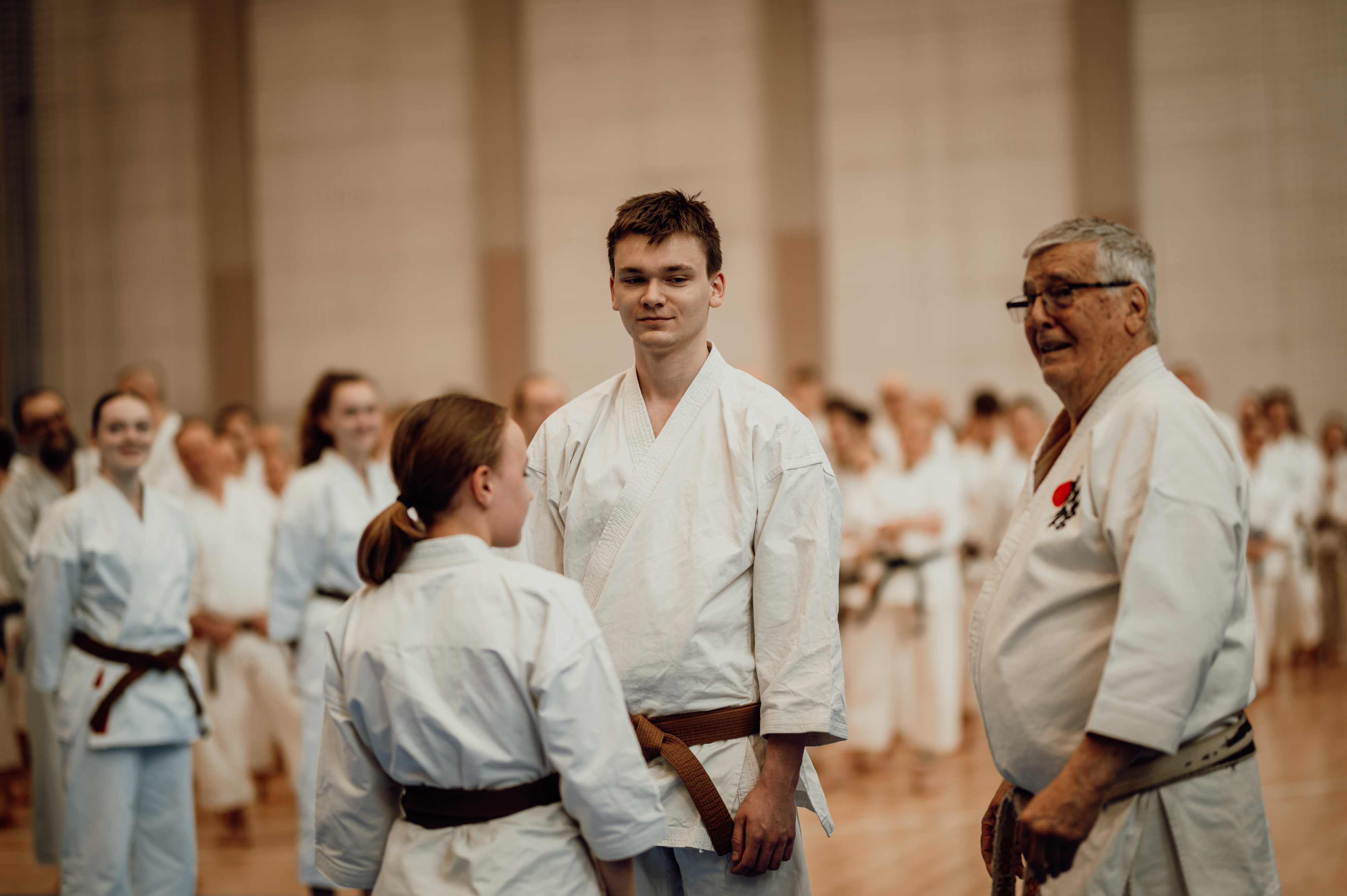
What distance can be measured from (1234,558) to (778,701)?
740mm

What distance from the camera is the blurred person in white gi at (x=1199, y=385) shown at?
250 inches

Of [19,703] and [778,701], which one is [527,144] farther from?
[778,701]

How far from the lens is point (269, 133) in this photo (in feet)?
32.7

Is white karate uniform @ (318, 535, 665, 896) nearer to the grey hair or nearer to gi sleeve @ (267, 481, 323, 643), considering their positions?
the grey hair

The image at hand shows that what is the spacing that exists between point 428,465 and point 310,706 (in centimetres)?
233

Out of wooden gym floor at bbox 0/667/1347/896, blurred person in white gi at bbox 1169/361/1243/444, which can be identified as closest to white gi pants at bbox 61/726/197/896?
wooden gym floor at bbox 0/667/1347/896

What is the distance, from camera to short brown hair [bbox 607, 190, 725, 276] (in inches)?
78.3

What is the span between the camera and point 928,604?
557 centimetres

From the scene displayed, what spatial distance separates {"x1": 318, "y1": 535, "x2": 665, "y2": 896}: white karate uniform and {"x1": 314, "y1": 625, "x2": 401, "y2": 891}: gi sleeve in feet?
0.16

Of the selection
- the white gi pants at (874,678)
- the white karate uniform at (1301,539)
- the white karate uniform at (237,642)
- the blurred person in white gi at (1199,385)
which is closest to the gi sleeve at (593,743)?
the white karate uniform at (237,642)

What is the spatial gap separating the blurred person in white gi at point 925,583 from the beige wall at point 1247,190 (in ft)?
13.7

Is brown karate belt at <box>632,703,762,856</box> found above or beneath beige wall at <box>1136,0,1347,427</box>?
beneath

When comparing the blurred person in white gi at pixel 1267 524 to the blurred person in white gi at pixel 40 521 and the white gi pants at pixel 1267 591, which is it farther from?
the blurred person in white gi at pixel 40 521

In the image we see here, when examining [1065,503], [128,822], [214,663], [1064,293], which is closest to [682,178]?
[214,663]
